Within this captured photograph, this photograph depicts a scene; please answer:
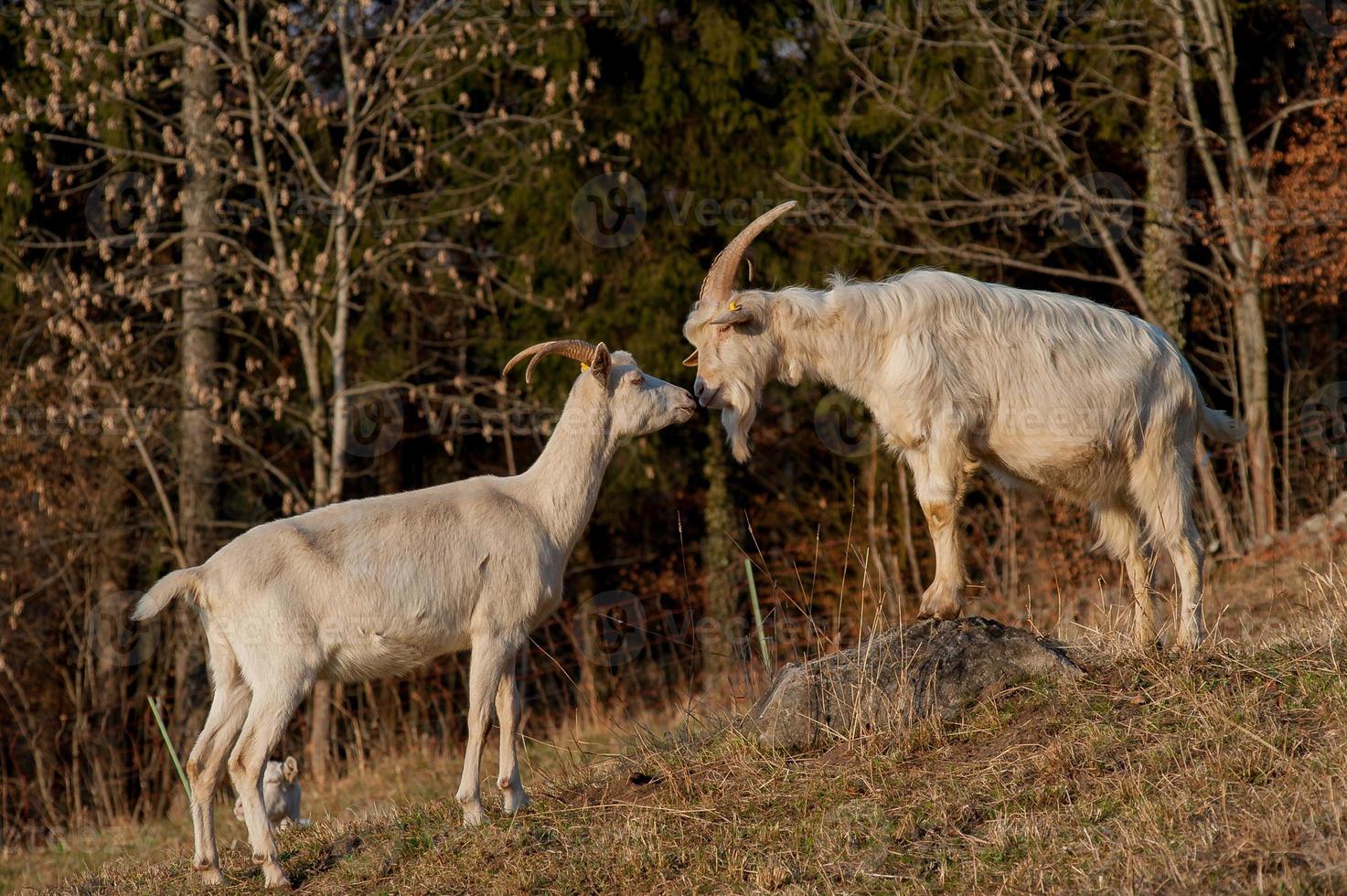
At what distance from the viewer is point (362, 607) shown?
6223mm

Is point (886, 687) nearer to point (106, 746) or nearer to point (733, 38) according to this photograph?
point (733, 38)

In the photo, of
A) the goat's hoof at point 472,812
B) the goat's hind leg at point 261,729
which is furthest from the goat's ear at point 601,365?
the goat's hoof at point 472,812

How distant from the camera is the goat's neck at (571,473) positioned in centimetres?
680

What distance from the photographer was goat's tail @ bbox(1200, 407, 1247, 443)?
7039mm

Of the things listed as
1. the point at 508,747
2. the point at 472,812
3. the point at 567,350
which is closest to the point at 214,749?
the point at 472,812

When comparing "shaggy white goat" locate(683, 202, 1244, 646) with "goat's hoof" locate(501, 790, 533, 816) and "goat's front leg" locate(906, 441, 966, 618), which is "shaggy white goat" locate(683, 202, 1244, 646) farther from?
"goat's hoof" locate(501, 790, 533, 816)

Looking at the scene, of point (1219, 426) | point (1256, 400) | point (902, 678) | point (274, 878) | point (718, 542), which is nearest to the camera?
point (274, 878)

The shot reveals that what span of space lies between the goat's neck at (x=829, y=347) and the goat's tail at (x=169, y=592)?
9.74 ft

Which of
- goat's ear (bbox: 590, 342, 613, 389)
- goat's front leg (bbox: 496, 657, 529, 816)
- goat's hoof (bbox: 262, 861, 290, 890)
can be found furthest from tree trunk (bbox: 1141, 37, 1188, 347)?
goat's hoof (bbox: 262, 861, 290, 890)

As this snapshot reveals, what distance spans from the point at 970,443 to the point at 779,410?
1291 cm

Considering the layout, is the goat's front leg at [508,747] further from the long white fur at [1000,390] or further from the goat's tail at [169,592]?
the long white fur at [1000,390]

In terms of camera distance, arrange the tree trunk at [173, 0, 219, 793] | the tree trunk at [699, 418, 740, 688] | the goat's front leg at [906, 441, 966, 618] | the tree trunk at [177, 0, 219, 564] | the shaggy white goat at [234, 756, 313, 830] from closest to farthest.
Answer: the goat's front leg at [906, 441, 966, 618]
the shaggy white goat at [234, 756, 313, 830]
the tree trunk at [177, 0, 219, 564]
the tree trunk at [173, 0, 219, 793]
the tree trunk at [699, 418, 740, 688]

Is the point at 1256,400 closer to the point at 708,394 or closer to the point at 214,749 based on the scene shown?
the point at 708,394

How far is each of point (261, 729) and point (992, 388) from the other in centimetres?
367
